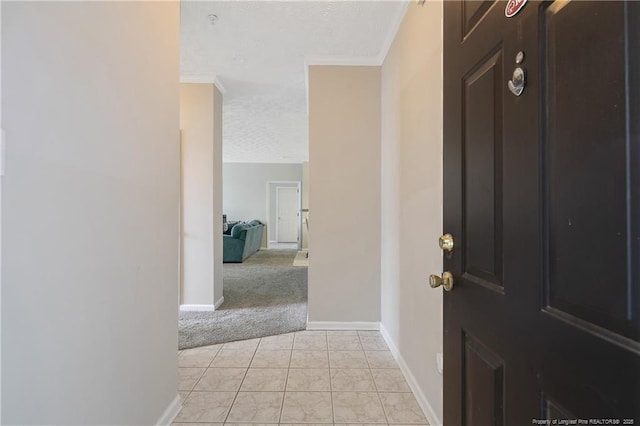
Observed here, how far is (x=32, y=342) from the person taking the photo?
830 mm

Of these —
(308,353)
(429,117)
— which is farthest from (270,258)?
(429,117)

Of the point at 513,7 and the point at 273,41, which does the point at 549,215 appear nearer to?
the point at 513,7

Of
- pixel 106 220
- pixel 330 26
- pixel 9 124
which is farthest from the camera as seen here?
pixel 330 26

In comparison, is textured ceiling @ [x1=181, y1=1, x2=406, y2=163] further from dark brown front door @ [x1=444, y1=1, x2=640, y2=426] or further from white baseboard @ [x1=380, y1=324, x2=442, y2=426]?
white baseboard @ [x1=380, y1=324, x2=442, y2=426]

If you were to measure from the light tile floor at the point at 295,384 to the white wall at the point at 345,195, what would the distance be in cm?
37

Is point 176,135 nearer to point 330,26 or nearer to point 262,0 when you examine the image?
point 262,0

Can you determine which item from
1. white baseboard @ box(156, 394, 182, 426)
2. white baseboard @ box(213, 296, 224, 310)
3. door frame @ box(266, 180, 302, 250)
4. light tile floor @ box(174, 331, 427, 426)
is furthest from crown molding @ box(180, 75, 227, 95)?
door frame @ box(266, 180, 302, 250)

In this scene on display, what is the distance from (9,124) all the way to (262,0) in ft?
6.04

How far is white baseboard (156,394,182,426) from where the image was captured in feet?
5.10

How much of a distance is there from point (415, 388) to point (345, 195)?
5.49 feet

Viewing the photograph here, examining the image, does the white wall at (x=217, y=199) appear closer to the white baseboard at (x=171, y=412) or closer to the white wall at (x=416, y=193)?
the white baseboard at (x=171, y=412)

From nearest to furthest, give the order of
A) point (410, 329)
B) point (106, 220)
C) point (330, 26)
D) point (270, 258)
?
point (106, 220) < point (410, 329) < point (330, 26) < point (270, 258)

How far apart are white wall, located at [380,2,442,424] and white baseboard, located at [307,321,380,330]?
30cm

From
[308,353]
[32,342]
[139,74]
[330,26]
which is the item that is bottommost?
[308,353]
